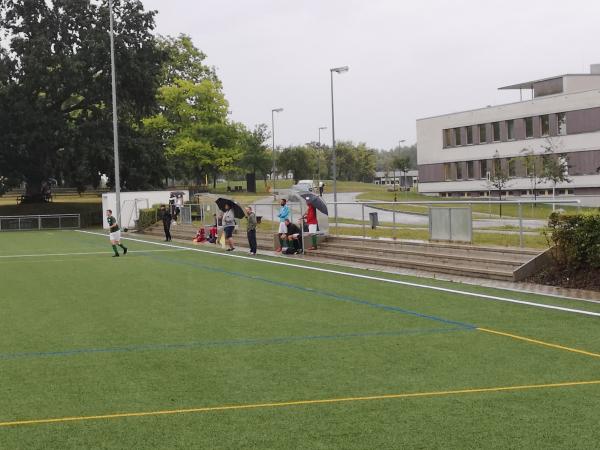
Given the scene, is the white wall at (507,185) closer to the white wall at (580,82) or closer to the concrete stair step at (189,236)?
the white wall at (580,82)

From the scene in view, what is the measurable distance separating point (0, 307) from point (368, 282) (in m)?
7.48

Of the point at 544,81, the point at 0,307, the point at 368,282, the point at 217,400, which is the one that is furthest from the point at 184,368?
the point at 544,81

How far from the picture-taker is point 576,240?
585 inches

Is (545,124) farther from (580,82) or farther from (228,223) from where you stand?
(228,223)

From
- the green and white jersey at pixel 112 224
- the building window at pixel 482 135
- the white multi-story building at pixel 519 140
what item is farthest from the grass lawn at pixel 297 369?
the building window at pixel 482 135

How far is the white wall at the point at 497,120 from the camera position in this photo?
57594mm

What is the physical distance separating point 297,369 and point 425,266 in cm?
1107

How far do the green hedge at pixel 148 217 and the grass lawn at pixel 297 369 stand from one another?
94.6 feet

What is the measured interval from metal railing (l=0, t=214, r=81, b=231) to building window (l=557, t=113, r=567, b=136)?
37.3m

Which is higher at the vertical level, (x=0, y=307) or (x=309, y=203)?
(x=309, y=203)

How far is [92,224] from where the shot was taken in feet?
182

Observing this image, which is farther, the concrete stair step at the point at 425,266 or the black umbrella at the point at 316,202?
→ the black umbrella at the point at 316,202

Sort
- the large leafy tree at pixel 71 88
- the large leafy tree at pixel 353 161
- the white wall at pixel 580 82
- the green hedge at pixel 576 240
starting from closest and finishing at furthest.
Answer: the green hedge at pixel 576 240 < the large leafy tree at pixel 71 88 < the white wall at pixel 580 82 < the large leafy tree at pixel 353 161

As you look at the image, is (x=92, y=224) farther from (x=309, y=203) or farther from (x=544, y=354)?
(x=544, y=354)
